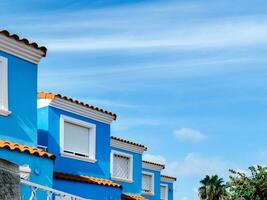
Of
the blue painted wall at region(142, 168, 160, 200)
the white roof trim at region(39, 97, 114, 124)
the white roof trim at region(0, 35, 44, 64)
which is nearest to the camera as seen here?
the white roof trim at region(0, 35, 44, 64)

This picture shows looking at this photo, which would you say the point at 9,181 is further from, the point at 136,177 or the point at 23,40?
the point at 136,177

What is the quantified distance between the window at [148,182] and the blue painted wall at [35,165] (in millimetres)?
18095

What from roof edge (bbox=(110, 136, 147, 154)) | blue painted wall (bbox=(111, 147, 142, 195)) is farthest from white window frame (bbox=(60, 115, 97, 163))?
blue painted wall (bbox=(111, 147, 142, 195))

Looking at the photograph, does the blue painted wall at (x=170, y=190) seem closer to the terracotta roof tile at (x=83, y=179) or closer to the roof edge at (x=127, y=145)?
the roof edge at (x=127, y=145)

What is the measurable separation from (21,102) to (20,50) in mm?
1464

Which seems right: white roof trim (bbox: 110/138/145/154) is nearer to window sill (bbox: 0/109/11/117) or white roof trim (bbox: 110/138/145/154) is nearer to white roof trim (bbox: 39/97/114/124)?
white roof trim (bbox: 39/97/114/124)

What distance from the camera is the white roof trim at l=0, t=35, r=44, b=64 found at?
15375 millimetres

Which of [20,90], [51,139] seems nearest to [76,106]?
[51,139]

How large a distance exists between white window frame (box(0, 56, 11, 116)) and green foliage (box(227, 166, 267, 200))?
11.3 m

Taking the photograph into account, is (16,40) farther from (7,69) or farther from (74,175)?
(74,175)

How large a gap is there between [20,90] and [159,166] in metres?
19.4

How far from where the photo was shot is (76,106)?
1994 cm

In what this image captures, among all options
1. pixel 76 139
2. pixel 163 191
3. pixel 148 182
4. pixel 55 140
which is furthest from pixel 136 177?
pixel 163 191

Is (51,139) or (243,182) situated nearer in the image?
(51,139)
